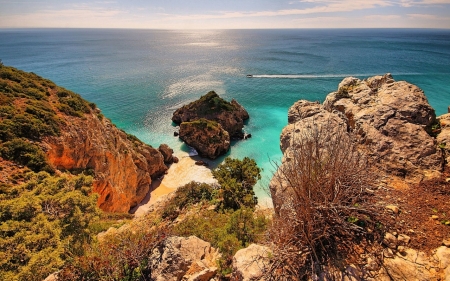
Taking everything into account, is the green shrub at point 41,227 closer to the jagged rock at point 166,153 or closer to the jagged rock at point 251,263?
the jagged rock at point 251,263

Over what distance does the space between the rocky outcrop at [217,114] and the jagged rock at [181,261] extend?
35.2 metres

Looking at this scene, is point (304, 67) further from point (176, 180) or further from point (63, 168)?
point (63, 168)

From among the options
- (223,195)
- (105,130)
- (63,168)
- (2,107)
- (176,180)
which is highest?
(2,107)

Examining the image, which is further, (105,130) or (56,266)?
(105,130)

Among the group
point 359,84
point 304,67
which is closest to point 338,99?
point 359,84

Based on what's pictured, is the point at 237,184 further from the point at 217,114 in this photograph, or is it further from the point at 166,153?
the point at 217,114

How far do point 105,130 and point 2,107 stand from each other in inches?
306

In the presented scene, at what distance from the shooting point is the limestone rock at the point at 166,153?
112 ft

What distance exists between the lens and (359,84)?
557 inches

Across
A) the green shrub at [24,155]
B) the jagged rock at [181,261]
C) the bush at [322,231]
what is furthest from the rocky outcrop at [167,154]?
the bush at [322,231]

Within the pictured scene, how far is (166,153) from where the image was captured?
34.3 meters

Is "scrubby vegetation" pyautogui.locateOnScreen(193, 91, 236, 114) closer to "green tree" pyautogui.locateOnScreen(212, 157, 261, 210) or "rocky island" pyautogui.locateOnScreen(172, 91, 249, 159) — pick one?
"rocky island" pyautogui.locateOnScreen(172, 91, 249, 159)

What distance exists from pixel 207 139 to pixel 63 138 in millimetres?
21904

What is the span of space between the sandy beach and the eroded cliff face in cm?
129
